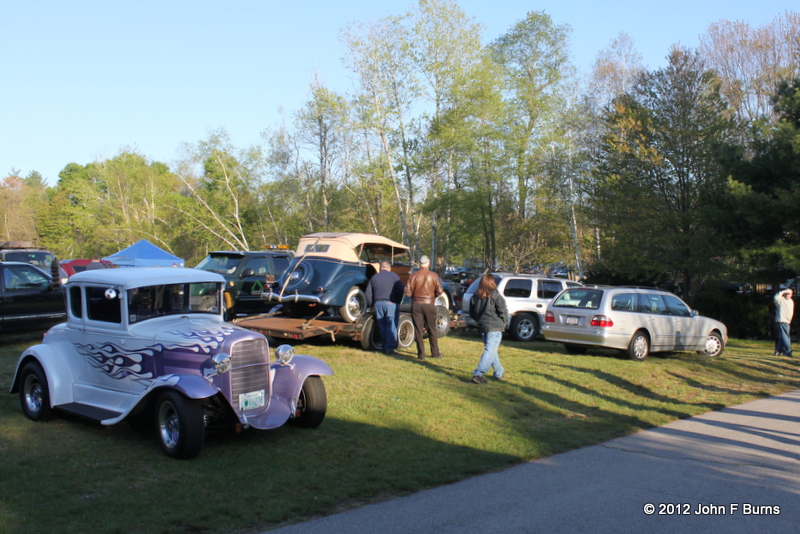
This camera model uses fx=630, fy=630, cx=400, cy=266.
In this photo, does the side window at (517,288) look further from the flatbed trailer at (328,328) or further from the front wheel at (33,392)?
the front wheel at (33,392)

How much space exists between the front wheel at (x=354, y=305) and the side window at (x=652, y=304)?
619 centimetres

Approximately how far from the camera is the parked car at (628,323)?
44.6 feet

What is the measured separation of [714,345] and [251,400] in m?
12.6

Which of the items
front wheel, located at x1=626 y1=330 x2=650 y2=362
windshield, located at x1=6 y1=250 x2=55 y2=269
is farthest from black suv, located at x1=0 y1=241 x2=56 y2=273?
front wheel, located at x1=626 y1=330 x2=650 y2=362

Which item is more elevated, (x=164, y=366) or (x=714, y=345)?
(x=164, y=366)

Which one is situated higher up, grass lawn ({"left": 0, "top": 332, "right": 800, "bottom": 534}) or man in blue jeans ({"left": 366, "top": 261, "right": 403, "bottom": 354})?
man in blue jeans ({"left": 366, "top": 261, "right": 403, "bottom": 354})

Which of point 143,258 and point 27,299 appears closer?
point 27,299

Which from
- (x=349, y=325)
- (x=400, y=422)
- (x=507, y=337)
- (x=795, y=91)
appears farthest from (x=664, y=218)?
(x=400, y=422)

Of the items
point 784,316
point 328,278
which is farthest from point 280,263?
point 784,316

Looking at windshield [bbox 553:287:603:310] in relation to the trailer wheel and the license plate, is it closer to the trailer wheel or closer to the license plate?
the trailer wheel

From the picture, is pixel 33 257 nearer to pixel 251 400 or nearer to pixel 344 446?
pixel 251 400

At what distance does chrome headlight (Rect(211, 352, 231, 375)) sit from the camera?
6184 mm

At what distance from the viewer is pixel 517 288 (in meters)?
17.3

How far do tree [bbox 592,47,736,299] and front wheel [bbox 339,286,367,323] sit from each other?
38.7ft
